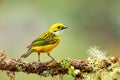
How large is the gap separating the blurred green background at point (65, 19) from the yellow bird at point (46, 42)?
28.3ft

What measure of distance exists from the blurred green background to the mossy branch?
29.7 ft

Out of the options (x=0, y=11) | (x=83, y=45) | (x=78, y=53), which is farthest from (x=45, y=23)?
(x=78, y=53)

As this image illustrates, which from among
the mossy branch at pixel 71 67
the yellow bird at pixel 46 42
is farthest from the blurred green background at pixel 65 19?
the mossy branch at pixel 71 67

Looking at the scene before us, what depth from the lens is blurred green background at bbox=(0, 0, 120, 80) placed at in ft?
46.3

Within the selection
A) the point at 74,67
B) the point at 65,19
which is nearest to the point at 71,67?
the point at 74,67

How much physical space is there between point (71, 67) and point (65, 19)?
12.4 meters

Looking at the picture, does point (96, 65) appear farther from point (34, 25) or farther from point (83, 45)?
point (34, 25)

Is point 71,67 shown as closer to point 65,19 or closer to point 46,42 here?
point 46,42

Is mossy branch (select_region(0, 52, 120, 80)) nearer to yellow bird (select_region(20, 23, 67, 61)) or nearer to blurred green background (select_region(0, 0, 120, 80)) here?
yellow bird (select_region(20, 23, 67, 61))

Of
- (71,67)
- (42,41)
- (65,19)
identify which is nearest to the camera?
(71,67)

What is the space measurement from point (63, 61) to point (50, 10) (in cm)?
1388

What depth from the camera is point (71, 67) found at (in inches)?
136

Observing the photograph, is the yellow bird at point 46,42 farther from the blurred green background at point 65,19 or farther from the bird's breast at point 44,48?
the blurred green background at point 65,19

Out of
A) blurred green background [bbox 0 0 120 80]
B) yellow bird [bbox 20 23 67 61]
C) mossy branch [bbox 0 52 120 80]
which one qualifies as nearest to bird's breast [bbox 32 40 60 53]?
yellow bird [bbox 20 23 67 61]
